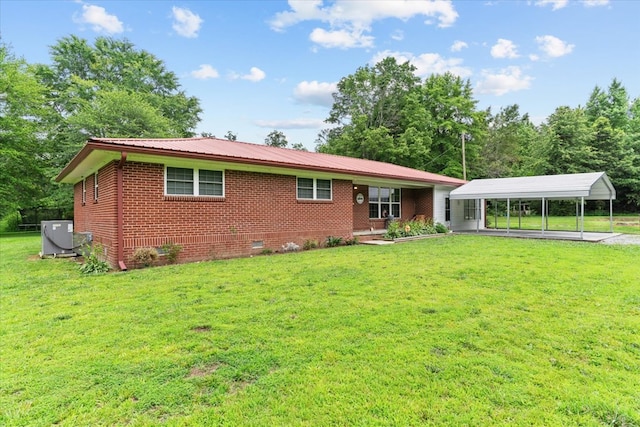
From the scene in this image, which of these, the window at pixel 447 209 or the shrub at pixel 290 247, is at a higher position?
the window at pixel 447 209

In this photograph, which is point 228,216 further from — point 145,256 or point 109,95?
point 109,95

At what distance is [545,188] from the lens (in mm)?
14273

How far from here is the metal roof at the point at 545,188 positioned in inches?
528

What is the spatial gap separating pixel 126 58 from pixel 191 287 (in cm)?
3427

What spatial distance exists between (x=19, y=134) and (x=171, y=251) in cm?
2248

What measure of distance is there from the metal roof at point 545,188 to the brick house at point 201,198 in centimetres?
637

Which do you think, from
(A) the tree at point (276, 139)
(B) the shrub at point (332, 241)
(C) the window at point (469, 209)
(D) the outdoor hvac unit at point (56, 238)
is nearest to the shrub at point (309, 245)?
(B) the shrub at point (332, 241)

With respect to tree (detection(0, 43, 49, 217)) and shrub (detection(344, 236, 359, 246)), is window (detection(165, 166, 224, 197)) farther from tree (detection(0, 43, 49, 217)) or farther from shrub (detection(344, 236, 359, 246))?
tree (detection(0, 43, 49, 217))

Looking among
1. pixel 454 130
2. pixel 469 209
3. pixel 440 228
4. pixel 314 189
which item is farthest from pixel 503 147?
pixel 314 189

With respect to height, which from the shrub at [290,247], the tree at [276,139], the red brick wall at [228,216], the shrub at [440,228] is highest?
the tree at [276,139]

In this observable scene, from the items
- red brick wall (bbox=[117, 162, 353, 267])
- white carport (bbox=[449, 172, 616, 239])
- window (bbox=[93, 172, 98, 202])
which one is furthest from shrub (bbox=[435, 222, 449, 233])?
window (bbox=[93, 172, 98, 202])

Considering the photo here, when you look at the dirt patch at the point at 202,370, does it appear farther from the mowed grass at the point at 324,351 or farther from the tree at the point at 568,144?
the tree at the point at 568,144

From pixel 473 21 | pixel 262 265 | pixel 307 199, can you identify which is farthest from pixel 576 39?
pixel 262 265

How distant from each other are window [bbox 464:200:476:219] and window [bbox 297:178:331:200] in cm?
1037
